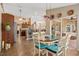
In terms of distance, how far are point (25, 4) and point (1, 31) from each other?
54 centimetres

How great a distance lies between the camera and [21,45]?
200 centimetres

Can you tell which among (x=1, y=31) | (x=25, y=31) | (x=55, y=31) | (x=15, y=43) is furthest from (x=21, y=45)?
(x=55, y=31)

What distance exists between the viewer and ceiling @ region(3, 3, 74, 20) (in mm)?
1975

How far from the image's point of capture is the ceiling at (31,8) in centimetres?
197

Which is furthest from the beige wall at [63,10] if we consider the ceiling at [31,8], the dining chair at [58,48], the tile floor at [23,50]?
the tile floor at [23,50]

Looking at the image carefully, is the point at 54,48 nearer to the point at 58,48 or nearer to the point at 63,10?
the point at 58,48

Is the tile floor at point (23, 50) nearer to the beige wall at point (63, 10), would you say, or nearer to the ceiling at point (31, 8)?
the ceiling at point (31, 8)

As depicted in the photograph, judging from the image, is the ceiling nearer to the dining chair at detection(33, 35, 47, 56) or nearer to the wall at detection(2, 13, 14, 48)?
the wall at detection(2, 13, 14, 48)

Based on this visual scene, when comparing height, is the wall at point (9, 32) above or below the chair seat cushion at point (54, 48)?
above

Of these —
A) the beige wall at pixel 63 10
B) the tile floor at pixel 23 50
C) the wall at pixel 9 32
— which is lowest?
the tile floor at pixel 23 50

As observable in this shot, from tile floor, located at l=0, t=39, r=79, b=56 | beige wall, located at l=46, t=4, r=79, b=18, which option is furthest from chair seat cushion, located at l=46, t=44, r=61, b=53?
beige wall, located at l=46, t=4, r=79, b=18

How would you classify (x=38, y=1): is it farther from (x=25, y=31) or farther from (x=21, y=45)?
(x=21, y=45)

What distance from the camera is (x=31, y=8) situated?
199cm

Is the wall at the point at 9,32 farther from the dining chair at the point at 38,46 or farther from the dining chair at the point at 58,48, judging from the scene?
the dining chair at the point at 58,48
